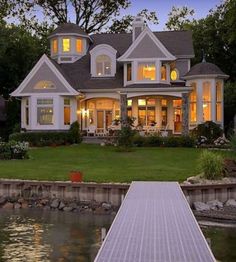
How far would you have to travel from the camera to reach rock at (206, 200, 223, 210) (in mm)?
18734

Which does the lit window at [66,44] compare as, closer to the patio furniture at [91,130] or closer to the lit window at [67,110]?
the lit window at [67,110]

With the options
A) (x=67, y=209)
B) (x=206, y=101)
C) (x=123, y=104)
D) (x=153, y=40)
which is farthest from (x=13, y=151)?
(x=206, y=101)

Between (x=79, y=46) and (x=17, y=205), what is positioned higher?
(x=79, y=46)

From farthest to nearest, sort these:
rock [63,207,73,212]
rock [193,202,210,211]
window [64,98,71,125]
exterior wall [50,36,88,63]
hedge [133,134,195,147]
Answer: exterior wall [50,36,88,63] < window [64,98,71,125] < hedge [133,134,195,147] < rock [63,207,73,212] < rock [193,202,210,211]

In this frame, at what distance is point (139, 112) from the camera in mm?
40094

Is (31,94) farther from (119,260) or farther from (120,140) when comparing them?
(119,260)

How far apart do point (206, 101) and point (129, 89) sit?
16.8ft

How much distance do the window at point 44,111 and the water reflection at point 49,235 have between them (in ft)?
63.8

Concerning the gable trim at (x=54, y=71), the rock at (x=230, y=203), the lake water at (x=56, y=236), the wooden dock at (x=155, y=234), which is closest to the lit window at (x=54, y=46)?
the gable trim at (x=54, y=71)

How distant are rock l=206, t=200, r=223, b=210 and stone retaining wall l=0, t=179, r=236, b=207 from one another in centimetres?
24

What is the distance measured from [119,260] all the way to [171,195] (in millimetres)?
7664

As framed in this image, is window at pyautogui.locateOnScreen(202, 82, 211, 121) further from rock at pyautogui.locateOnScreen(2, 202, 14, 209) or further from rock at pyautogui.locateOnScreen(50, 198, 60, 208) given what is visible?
rock at pyautogui.locateOnScreen(2, 202, 14, 209)

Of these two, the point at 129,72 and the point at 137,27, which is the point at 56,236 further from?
the point at 137,27

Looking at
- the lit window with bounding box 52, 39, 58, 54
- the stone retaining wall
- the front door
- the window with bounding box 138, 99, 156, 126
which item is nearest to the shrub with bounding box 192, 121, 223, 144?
the window with bounding box 138, 99, 156, 126
